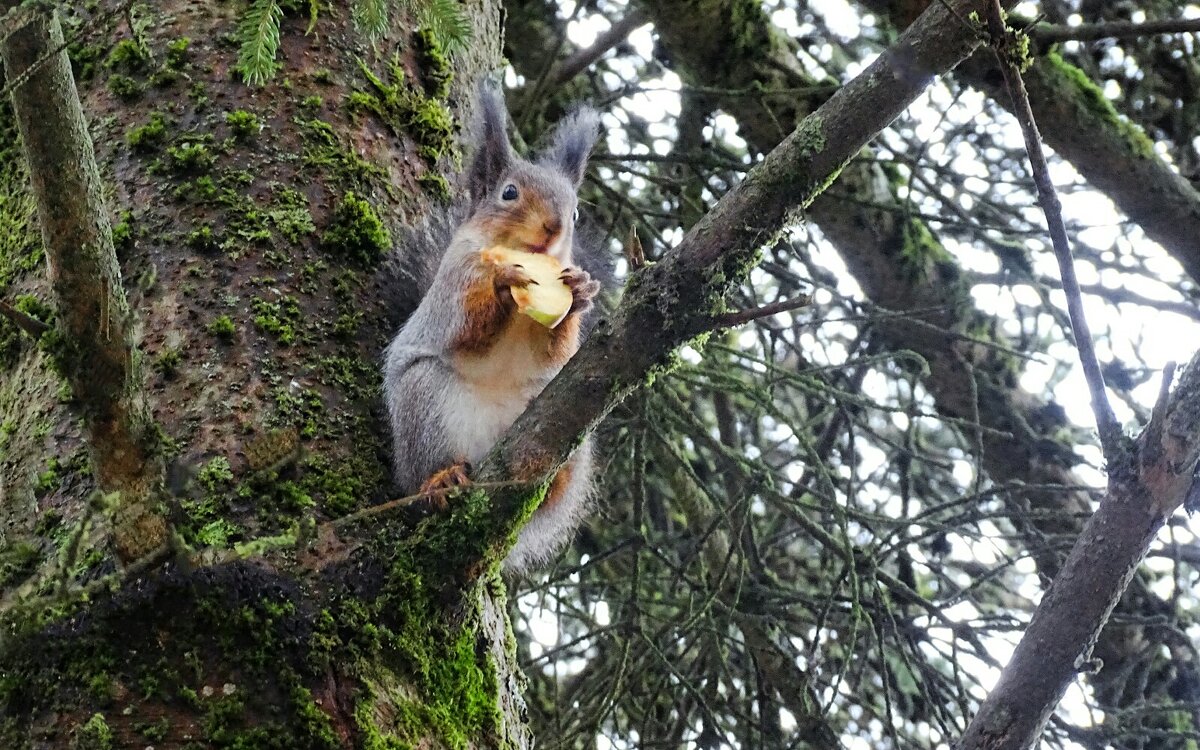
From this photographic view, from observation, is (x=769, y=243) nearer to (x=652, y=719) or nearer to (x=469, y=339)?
(x=469, y=339)

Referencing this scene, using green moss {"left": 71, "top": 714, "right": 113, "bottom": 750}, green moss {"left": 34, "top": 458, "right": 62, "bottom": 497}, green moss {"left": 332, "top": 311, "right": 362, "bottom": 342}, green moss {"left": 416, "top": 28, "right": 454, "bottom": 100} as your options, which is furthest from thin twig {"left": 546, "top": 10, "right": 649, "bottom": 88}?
green moss {"left": 71, "top": 714, "right": 113, "bottom": 750}

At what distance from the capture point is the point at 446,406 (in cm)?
221

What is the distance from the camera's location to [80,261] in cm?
134

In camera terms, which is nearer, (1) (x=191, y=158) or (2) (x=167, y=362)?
(2) (x=167, y=362)

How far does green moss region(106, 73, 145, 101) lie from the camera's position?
6.98 ft

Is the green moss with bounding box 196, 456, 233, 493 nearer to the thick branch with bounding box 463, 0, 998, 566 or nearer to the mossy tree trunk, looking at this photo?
the mossy tree trunk

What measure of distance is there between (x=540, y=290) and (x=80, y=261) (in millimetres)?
1073

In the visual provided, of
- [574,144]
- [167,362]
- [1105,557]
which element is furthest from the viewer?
[574,144]

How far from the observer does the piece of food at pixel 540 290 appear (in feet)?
7.32

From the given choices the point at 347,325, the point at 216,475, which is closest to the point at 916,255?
the point at 347,325

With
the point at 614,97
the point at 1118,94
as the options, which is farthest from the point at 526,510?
the point at 1118,94

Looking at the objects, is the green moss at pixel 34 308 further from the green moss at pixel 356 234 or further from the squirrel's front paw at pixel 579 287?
the squirrel's front paw at pixel 579 287

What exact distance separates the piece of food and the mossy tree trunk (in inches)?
8.3

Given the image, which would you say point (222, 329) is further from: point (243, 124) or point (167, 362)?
point (243, 124)
